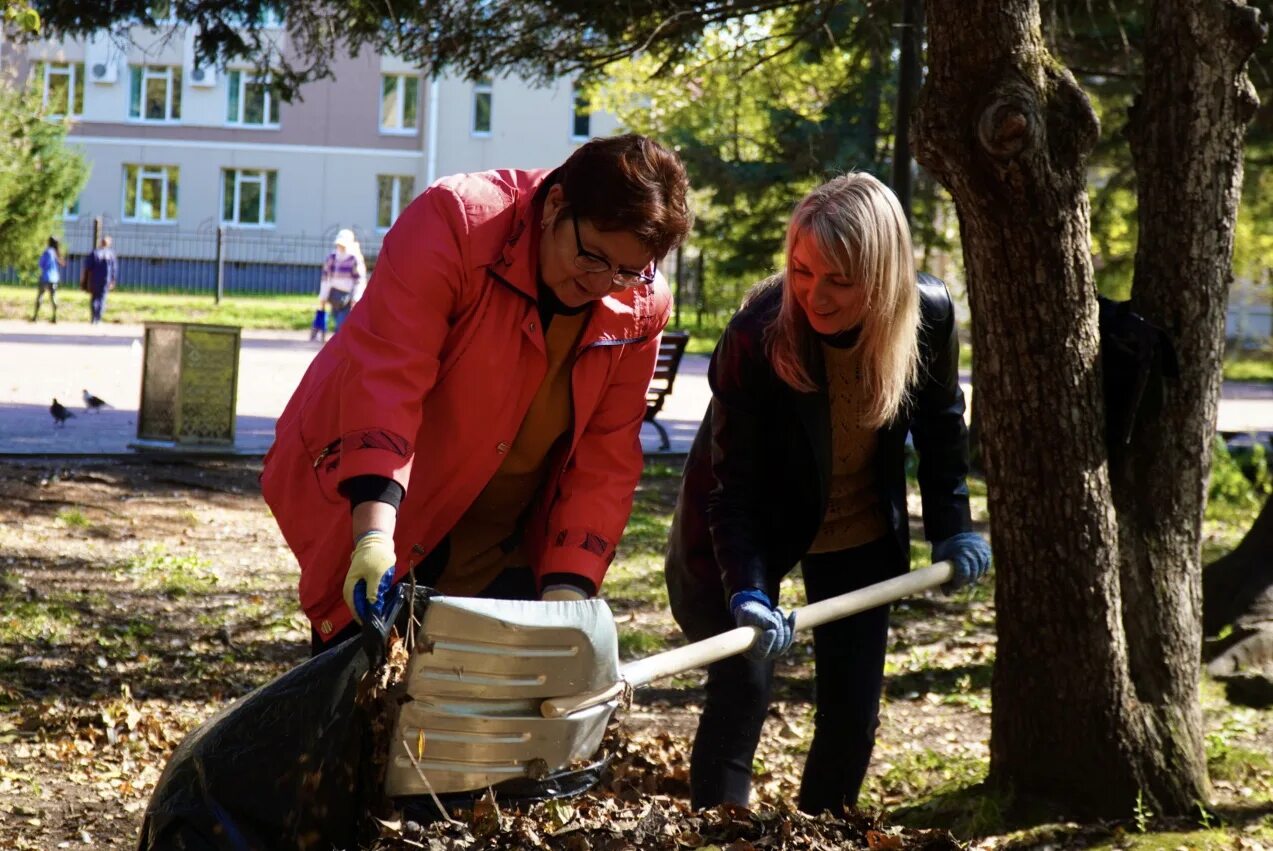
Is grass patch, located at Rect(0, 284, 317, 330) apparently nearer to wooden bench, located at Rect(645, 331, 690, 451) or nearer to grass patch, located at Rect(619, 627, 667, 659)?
wooden bench, located at Rect(645, 331, 690, 451)

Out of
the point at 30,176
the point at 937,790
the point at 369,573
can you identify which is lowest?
the point at 937,790

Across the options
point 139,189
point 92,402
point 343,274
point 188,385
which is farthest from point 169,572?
point 139,189

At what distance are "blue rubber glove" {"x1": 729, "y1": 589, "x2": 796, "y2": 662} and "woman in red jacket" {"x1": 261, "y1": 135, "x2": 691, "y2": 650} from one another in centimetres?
29

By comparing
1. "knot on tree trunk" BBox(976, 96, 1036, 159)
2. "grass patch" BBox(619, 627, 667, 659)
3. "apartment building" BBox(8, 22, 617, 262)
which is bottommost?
"grass patch" BBox(619, 627, 667, 659)

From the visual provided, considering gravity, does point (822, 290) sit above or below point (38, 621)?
above

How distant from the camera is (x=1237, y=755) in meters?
4.22

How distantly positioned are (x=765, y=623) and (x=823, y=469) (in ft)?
1.18

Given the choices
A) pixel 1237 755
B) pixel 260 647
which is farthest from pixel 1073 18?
pixel 260 647

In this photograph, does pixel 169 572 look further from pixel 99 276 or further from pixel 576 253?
pixel 99 276

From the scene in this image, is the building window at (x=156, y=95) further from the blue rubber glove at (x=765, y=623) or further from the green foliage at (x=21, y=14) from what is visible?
the blue rubber glove at (x=765, y=623)

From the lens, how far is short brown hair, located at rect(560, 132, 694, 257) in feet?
8.07

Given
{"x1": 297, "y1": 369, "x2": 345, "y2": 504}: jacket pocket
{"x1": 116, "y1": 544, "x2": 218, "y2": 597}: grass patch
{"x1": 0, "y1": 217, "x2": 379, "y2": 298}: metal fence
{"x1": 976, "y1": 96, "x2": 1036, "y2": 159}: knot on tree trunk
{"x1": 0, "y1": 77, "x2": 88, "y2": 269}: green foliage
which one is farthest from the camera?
{"x1": 0, "y1": 217, "x2": 379, "y2": 298}: metal fence

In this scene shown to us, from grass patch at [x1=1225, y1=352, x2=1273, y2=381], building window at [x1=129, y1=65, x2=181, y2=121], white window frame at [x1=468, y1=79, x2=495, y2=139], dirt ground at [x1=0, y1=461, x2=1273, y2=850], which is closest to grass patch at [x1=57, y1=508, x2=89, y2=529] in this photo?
dirt ground at [x1=0, y1=461, x2=1273, y2=850]

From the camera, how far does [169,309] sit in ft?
83.0
